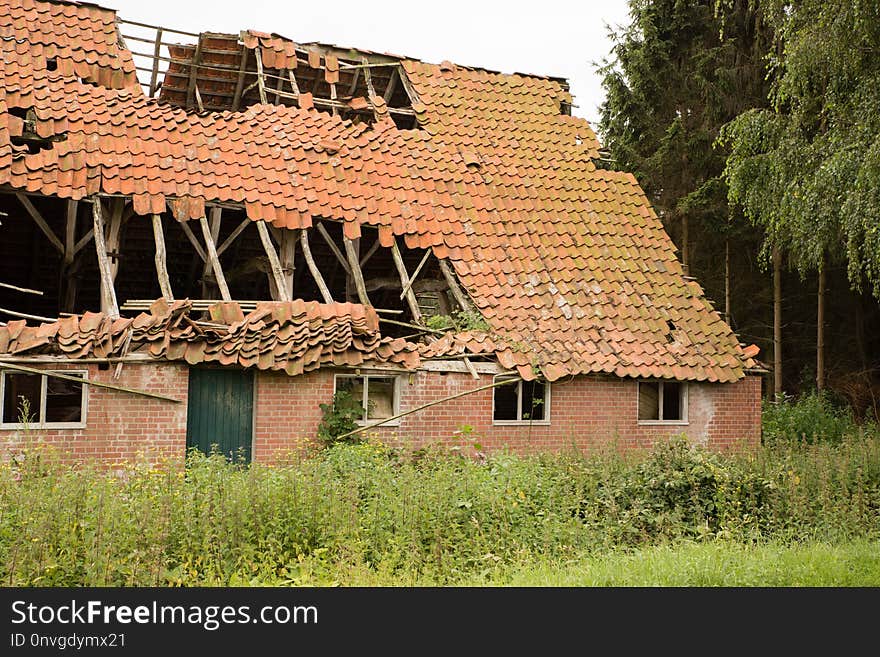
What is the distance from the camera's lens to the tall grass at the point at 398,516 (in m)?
7.98

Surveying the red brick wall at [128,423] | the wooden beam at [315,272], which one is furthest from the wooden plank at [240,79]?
the red brick wall at [128,423]

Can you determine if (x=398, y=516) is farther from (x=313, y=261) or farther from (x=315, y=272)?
(x=313, y=261)

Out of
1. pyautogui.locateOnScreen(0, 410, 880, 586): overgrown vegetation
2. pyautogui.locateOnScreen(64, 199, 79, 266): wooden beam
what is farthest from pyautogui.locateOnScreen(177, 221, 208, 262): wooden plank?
pyautogui.locateOnScreen(0, 410, 880, 586): overgrown vegetation

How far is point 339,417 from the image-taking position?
1397 centimetres

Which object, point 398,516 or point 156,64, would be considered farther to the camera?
point 156,64

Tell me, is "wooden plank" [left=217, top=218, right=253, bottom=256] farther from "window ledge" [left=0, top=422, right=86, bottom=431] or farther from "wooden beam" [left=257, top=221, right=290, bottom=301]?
"window ledge" [left=0, top=422, right=86, bottom=431]

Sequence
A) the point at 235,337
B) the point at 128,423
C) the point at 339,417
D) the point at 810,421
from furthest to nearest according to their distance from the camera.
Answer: the point at 810,421, the point at 339,417, the point at 235,337, the point at 128,423

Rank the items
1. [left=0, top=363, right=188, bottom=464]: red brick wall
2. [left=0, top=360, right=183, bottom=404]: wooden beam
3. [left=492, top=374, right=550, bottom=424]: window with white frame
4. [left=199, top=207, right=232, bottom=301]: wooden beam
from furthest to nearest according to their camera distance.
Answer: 1. [left=492, top=374, right=550, bottom=424]: window with white frame
2. [left=199, top=207, right=232, bottom=301]: wooden beam
3. [left=0, top=363, right=188, bottom=464]: red brick wall
4. [left=0, top=360, right=183, bottom=404]: wooden beam

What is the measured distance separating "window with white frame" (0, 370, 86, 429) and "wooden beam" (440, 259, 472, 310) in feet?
22.1

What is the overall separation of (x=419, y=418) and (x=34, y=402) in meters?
7.42

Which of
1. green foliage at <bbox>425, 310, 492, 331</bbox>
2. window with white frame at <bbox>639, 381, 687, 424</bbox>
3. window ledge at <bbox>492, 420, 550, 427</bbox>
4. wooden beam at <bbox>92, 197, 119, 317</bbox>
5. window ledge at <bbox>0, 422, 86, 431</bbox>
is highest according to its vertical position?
wooden beam at <bbox>92, 197, 119, 317</bbox>

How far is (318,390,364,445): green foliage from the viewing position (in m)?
13.9

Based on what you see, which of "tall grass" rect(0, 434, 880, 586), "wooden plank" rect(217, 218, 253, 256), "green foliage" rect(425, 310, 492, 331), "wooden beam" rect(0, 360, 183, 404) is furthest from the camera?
"wooden plank" rect(217, 218, 253, 256)

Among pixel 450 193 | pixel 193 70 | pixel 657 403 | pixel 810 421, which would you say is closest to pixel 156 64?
pixel 193 70
